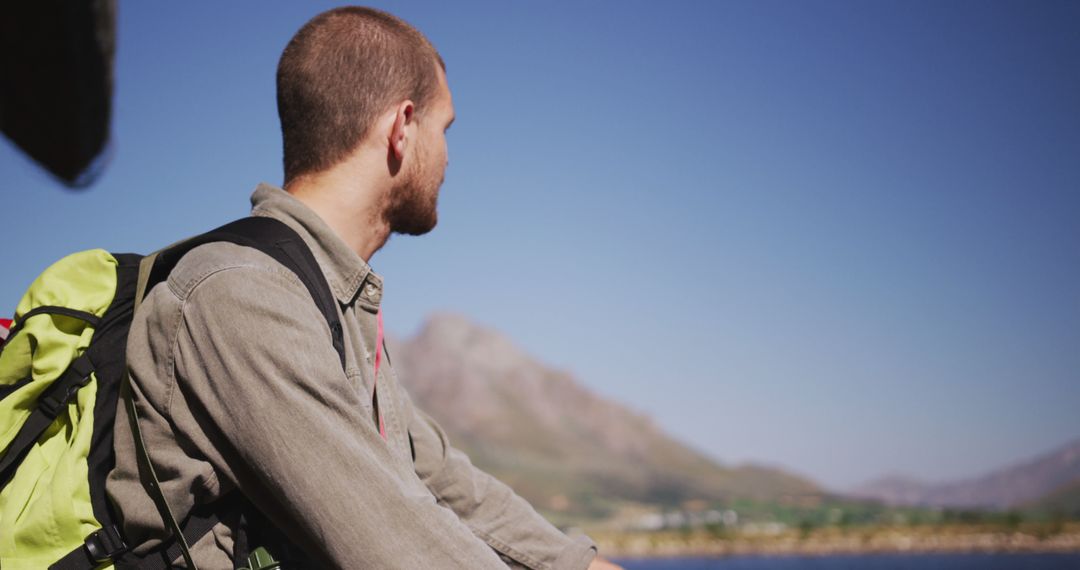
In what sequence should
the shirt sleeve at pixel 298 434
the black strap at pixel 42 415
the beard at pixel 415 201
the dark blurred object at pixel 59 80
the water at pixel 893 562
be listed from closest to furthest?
the dark blurred object at pixel 59 80 → the shirt sleeve at pixel 298 434 → the black strap at pixel 42 415 → the beard at pixel 415 201 → the water at pixel 893 562

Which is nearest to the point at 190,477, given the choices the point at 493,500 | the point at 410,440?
the point at 410,440

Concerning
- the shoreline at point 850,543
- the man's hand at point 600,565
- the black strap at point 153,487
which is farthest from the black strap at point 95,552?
the shoreline at point 850,543

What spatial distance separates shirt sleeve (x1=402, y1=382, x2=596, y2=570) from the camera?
268cm

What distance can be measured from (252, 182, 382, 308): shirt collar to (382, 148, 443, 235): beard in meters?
0.23

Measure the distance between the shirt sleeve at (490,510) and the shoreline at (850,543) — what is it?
15312cm

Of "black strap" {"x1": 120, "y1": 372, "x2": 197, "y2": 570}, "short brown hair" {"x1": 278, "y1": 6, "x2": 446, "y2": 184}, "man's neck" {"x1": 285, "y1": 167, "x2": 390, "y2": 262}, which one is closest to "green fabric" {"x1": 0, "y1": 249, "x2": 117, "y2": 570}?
"black strap" {"x1": 120, "y1": 372, "x2": 197, "y2": 570}

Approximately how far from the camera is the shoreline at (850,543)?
5955 inches

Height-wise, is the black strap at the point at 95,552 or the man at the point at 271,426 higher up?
the man at the point at 271,426

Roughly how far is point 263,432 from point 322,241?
65 centimetres

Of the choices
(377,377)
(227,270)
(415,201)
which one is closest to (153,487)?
(227,270)

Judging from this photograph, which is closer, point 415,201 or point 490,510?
point 415,201

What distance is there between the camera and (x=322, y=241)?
2.16m

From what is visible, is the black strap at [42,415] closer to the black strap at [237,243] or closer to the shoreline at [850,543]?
the black strap at [237,243]

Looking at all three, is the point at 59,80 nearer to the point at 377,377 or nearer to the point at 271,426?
the point at 271,426
